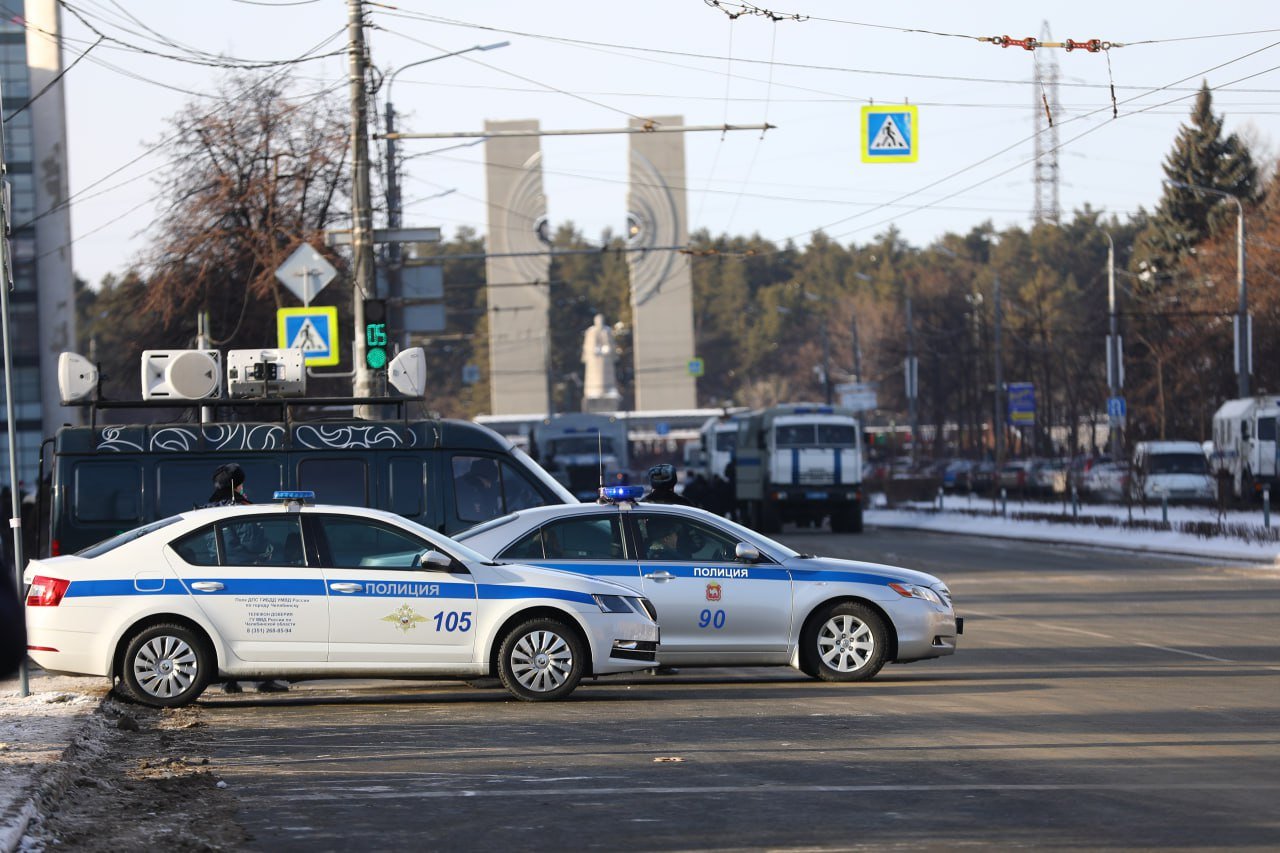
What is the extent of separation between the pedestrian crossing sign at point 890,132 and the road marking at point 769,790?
62.7 feet

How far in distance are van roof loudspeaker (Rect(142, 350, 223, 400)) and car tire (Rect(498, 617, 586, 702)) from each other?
6.73 metres

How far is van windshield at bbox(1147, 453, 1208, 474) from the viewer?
48375mm

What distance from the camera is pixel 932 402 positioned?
9312cm

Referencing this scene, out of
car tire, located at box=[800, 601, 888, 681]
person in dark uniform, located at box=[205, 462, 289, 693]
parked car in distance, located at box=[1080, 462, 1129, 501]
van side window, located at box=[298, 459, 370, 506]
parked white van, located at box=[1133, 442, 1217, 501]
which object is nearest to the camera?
car tire, located at box=[800, 601, 888, 681]

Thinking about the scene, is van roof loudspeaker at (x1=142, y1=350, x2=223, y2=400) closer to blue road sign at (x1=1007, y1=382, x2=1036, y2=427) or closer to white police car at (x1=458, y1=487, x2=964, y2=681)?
white police car at (x1=458, y1=487, x2=964, y2=681)

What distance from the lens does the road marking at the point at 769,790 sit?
341 inches

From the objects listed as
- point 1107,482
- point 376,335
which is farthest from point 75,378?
point 1107,482

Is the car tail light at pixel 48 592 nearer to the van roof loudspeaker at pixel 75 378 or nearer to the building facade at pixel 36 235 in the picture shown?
the van roof loudspeaker at pixel 75 378

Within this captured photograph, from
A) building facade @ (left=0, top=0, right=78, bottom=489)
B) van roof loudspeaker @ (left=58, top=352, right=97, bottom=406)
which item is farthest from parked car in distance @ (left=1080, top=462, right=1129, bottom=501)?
van roof loudspeaker @ (left=58, top=352, right=97, bottom=406)

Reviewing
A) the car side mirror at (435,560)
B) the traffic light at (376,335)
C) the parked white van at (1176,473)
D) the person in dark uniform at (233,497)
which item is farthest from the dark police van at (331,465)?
the parked white van at (1176,473)

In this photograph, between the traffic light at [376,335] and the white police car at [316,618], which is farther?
the traffic light at [376,335]

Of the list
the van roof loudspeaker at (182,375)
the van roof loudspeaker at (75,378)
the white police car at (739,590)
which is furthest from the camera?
the van roof loudspeaker at (182,375)

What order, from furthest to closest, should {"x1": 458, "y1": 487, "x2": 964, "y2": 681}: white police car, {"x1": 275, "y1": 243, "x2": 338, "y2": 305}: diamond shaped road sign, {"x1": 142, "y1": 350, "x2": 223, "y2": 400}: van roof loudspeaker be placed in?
{"x1": 275, "y1": 243, "x2": 338, "y2": 305}: diamond shaped road sign → {"x1": 142, "y1": 350, "x2": 223, "y2": 400}: van roof loudspeaker → {"x1": 458, "y1": 487, "x2": 964, "y2": 681}: white police car

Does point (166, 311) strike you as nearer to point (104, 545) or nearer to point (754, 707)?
point (104, 545)
